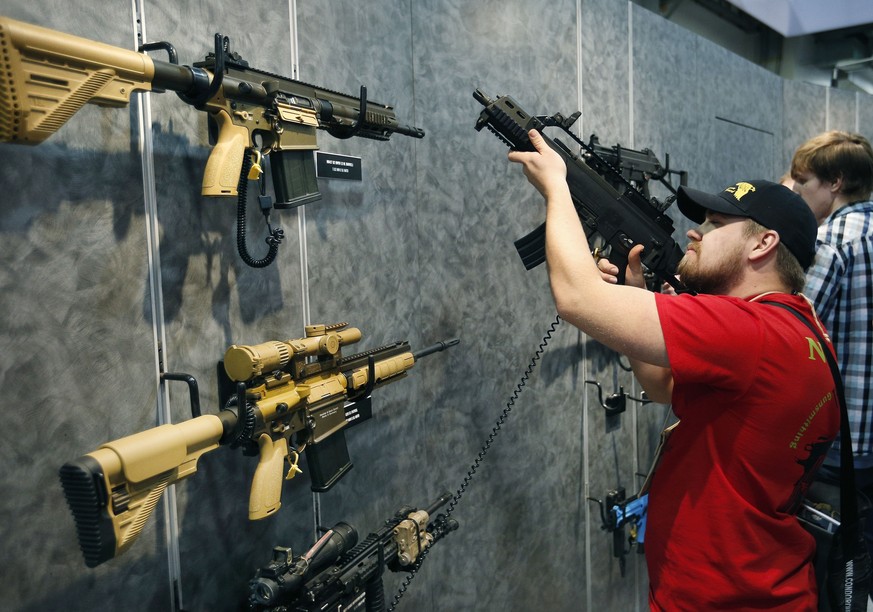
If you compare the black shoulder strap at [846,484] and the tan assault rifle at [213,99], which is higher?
the tan assault rifle at [213,99]

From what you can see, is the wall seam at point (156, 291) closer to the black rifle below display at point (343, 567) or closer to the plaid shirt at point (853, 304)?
the black rifle below display at point (343, 567)

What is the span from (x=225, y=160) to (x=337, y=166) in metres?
0.45

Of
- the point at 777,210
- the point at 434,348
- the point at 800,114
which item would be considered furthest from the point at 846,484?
the point at 800,114

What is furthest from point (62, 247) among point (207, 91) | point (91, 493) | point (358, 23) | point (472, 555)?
point (472, 555)

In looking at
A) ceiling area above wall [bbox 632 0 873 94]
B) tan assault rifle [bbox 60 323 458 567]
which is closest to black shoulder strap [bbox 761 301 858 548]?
tan assault rifle [bbox 60 323 458 567]

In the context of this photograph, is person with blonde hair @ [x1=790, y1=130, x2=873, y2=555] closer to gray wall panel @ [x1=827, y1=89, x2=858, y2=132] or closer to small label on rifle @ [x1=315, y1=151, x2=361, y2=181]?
small label on rifle @ [x1=315, y1=151, x2=361, y2=181]

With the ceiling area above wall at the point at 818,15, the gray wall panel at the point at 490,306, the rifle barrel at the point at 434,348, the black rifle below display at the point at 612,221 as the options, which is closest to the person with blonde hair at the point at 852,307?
the black rifle below display at the point at 612,221

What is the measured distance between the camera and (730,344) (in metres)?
1.14

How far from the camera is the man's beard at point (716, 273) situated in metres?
1.37

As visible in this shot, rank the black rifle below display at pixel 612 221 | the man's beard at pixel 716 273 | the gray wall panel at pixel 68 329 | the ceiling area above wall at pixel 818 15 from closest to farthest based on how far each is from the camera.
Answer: the gray wall panel at pixel 68 329 < the man's beard at pixel 716 273 < the black rifle below display at pixel 612 221 < the ceiling area above wall at pixel 818 15

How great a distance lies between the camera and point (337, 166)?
166 cm

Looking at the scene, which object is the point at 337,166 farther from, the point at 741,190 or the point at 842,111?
the point at 842,111

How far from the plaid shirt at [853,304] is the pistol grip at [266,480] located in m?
1.72

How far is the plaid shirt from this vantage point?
78.0 inches
